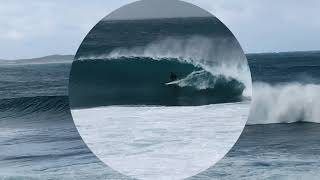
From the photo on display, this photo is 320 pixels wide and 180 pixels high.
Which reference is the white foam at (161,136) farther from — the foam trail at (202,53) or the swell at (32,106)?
the swell at (32,106)

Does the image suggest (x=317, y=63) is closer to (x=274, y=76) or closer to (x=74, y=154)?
(x=274, y=76)

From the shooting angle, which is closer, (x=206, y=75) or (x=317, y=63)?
(x=206, y=75)

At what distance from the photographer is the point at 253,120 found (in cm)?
1290

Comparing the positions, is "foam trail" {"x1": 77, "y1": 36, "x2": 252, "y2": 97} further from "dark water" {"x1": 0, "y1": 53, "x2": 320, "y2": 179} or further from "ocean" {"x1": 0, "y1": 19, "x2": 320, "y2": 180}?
"dark water" {"x1": 0, "y1": 53, "x2": 320, "y2": 179}

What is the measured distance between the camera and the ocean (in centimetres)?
326

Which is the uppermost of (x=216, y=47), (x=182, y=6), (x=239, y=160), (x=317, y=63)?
(x=182, y=6)

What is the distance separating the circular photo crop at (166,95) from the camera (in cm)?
307

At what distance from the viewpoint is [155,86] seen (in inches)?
131

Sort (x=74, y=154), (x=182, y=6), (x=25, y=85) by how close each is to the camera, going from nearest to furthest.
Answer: (x=182, y=6) < (x=74, y=154) < (x=25, y=85)

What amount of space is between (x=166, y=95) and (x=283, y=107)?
1103 centimetres

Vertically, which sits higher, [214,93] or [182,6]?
[182,6]

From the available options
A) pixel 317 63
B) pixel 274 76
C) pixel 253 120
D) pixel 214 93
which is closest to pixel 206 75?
pixel 214 93

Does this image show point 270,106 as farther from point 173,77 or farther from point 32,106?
point 173,77

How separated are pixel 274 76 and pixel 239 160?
19867mm
